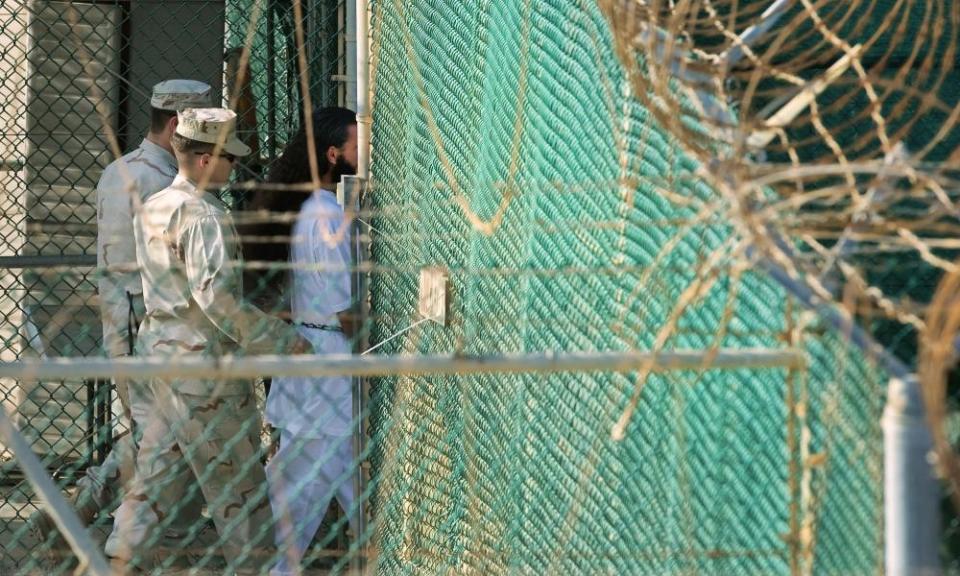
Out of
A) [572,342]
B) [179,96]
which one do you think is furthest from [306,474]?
[572,342]

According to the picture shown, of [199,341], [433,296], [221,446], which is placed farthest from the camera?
[221,446]

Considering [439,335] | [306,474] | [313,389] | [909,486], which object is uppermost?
[909,486]

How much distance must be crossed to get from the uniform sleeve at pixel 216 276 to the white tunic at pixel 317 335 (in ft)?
1.21

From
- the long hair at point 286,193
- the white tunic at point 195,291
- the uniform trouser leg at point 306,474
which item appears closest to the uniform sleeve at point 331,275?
the long hair at point 286,193

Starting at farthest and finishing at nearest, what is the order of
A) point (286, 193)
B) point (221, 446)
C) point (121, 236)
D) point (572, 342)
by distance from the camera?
point (121, 236) → point (286, 193) → point (221, 446) → point (572, 342)

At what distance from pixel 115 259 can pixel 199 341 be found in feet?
2.74

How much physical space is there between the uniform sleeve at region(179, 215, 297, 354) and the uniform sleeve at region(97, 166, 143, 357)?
2.40 feet

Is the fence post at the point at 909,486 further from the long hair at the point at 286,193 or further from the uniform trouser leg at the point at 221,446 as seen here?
the long hair at the point at 286,193

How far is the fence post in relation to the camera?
2199 mm

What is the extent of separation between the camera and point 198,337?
542cm

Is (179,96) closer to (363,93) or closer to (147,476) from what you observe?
(363,93)

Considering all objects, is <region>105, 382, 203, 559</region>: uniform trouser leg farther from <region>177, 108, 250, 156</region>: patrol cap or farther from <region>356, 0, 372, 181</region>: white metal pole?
<region>356, 0, 372, 181</region>: white metal pole

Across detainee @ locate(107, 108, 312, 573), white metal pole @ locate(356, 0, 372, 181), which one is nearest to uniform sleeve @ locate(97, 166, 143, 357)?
detainee @ locate(107, 108, 312, 573)

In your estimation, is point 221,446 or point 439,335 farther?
point 221,446
